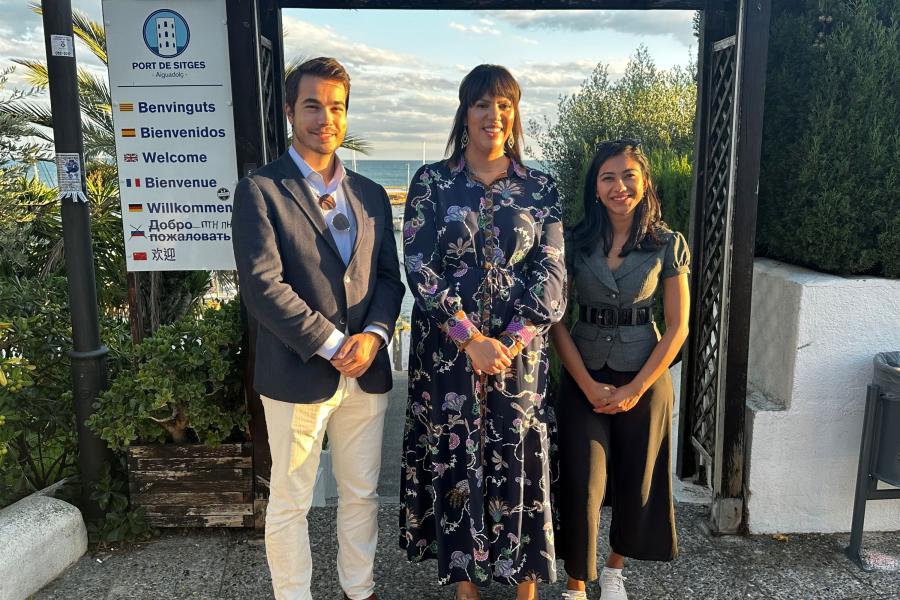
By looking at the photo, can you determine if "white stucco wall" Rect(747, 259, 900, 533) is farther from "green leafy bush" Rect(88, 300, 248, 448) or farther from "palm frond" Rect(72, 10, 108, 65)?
"palm frond" Rect(72, 10, 108, 65)

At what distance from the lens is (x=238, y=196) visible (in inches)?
92.0

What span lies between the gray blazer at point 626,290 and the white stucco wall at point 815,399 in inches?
41.3

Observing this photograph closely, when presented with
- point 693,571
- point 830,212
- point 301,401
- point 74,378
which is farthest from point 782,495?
point 74,378

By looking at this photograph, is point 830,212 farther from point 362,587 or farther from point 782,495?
point 362,587

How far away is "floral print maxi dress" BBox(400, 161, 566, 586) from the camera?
→ 8.05 ft

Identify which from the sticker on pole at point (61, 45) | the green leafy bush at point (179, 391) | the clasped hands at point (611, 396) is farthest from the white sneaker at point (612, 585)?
the sticker on pole at point (61, 45)

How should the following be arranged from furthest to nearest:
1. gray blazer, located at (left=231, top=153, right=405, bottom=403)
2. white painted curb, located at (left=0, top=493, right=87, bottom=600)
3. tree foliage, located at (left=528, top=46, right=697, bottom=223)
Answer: tree foliage, located at (left=528, top=46, right=697, bottom=223), white painted curb, located at (left=0, top=493, right=87, bottom=600), gray blazer, located at (left=231, top=153, right=405, bottom=403)

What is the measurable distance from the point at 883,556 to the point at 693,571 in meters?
0.97

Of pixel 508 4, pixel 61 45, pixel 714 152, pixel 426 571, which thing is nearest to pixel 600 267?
pixel 714 152

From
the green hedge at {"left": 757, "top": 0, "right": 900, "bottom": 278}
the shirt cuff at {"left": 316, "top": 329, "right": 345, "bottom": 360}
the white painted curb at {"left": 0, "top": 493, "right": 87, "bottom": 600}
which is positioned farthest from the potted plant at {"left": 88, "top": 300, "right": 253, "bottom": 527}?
the green hedge at {"left": 757, "top": 0, "right": 900, "bottom": 278}

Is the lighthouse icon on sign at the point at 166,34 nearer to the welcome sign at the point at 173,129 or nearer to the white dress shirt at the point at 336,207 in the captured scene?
the welcome sign at the point at 173,129

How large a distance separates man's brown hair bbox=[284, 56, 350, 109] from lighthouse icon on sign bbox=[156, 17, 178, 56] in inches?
41.9

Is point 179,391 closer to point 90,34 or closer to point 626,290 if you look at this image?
point 626,290

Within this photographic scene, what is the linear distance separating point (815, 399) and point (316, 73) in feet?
9.25
